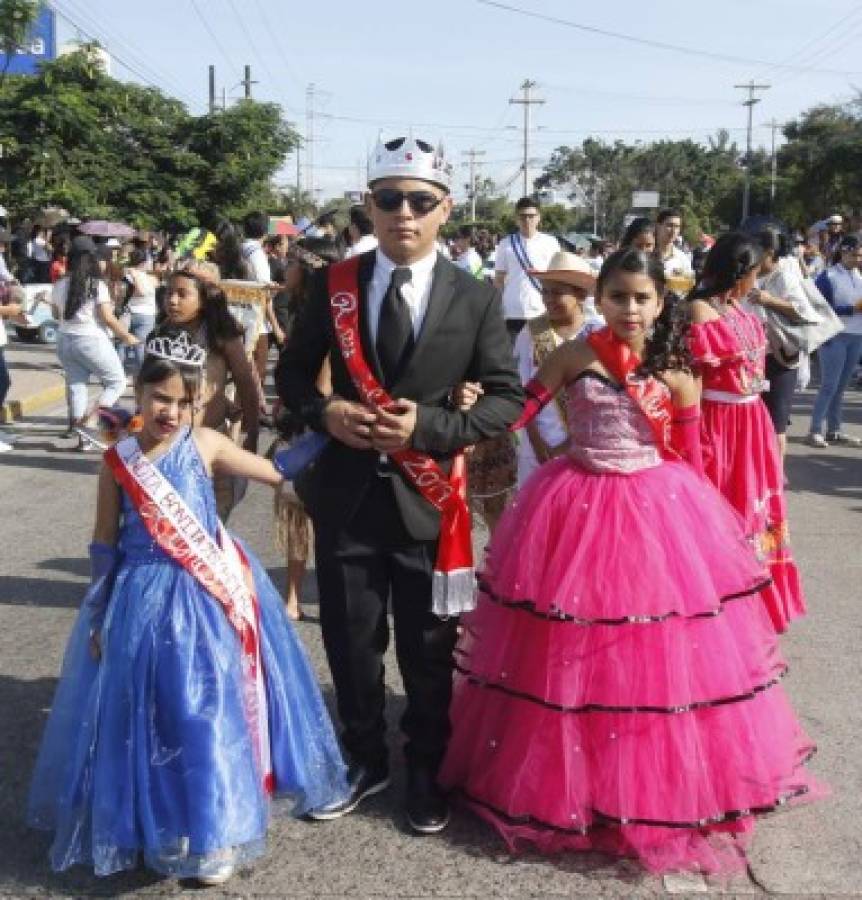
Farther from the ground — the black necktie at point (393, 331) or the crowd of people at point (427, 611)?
the black necktie at point (393, 331)

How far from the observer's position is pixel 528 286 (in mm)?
9656

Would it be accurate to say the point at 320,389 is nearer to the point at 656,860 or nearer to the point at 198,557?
the point at 198,557

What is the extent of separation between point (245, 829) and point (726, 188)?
9549cm

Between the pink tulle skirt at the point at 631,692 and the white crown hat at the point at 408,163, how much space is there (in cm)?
111

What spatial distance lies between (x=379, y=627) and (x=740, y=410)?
7.91ft

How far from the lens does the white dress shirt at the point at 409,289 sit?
3.44 meters

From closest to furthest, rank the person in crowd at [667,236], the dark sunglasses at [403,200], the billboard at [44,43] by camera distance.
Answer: the dark sunglasses at [403,200], the person in crowd at [667,236], the billboard at [44,43]

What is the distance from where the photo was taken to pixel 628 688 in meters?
3.31

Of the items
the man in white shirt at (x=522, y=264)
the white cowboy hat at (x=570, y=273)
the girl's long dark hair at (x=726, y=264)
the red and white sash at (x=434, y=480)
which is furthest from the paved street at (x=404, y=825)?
the man in white shirt at (x=522, y=264)

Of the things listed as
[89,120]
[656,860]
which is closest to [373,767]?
[656,860]

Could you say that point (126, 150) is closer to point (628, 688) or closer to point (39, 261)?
point (39, 261)

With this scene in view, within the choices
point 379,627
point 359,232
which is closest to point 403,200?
point 379,627

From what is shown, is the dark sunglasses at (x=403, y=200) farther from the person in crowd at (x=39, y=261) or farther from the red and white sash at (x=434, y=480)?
the person in crowd at (x=39, y=261)

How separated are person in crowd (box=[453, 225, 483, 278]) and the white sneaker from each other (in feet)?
15.7
